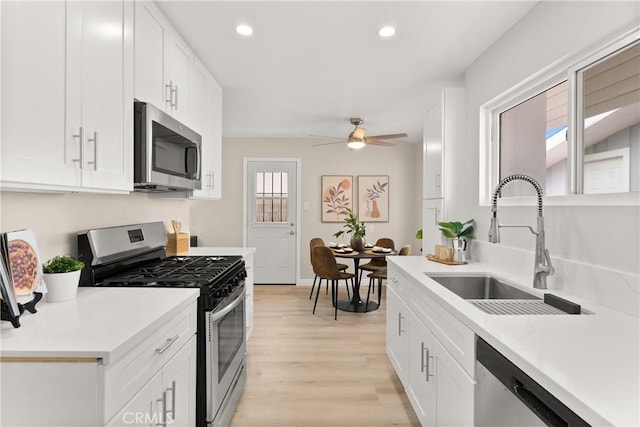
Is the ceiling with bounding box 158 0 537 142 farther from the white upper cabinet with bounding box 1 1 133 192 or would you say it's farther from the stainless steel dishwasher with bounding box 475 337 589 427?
the stainless steel dishwasher with bounding box 475 337 589 427

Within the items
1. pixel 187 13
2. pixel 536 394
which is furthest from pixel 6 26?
pixel 536 394

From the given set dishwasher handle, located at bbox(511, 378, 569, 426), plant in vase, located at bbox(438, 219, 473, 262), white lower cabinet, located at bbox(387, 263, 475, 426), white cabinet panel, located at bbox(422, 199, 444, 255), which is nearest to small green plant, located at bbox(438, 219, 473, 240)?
plant in vase, located at bbox(438, 219, 473, 262)

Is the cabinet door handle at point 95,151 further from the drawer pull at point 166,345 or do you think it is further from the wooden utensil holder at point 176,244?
the wooden utensil holder at point 176,244

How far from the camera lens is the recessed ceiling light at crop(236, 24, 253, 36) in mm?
2267

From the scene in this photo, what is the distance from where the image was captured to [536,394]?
3.02 feet

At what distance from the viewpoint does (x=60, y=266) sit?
1.47m

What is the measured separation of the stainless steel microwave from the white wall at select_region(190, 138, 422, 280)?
3353 mm

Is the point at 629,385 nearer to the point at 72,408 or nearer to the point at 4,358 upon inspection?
the point at 72,408

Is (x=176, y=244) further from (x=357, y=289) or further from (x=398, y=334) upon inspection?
(x=357, y=289)

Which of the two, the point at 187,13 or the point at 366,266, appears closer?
the point at 187,13

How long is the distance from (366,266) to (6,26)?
14.0 ft

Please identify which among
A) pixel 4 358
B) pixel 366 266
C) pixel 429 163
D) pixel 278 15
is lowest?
pixel 366 266

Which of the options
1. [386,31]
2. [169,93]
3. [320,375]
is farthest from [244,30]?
[320,375]

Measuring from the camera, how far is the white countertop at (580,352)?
0.74 m
